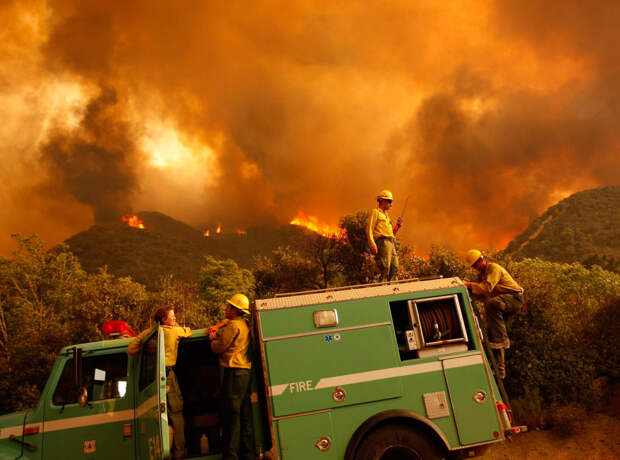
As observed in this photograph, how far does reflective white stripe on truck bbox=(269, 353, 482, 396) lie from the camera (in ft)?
Answer: 18.3

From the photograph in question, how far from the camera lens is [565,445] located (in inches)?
339

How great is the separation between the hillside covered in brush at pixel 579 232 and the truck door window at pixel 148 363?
61.0 metres

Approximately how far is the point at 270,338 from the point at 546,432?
23.2ft

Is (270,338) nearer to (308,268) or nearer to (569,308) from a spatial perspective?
(569,308)

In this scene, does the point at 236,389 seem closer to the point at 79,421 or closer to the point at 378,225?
the point at 79,421

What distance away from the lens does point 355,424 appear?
219 inches

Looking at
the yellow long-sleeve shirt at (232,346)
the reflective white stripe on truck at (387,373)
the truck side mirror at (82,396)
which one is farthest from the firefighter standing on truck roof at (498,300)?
the truck side mirror at (82,396)

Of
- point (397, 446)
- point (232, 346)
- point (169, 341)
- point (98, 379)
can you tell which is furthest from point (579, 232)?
point (98, 379)

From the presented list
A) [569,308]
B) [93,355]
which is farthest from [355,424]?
[569,308]

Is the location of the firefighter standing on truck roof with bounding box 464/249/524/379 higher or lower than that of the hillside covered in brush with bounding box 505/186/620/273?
lower

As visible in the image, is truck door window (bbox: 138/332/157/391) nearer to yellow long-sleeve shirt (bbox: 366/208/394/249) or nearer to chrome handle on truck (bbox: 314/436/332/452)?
chrome handle on truck (bbox: 314/436/332/452)

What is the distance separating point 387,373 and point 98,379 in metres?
4.32

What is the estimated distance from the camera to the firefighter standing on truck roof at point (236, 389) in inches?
224

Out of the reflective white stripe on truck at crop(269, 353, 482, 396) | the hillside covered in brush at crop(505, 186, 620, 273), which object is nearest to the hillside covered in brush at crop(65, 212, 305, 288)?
the hillside covered in brush at crop(505, 186, 620, 273)
